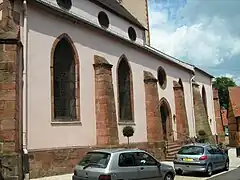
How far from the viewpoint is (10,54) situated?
13.2 meters

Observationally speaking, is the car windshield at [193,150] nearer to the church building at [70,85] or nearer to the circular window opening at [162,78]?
the church building at [70,85]

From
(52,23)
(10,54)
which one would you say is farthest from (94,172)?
(52,23)

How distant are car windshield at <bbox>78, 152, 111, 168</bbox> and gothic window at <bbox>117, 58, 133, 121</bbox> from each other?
435 inches

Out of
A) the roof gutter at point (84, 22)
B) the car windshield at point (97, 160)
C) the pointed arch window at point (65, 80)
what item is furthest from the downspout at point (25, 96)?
the car windshield at point (97, 160)

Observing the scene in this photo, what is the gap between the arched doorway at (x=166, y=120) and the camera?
27.6 metres

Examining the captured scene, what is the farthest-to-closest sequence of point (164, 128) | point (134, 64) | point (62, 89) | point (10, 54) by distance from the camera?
point (164, 128) < point (134, 64) < point (62, 89) < point (10, 54)

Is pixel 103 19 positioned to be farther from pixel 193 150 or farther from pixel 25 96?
pixel 193 150

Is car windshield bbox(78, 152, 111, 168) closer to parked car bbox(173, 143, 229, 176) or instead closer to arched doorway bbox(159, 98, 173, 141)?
parked car bbox(173, 143, 229, 176)

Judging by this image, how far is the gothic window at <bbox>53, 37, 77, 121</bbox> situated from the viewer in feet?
55.4

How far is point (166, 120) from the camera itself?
28109 mm

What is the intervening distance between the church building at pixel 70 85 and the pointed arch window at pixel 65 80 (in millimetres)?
52

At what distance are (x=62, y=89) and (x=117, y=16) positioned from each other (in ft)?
29.2

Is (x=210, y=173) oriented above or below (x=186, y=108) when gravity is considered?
below

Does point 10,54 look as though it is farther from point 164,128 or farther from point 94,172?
point 164,128
